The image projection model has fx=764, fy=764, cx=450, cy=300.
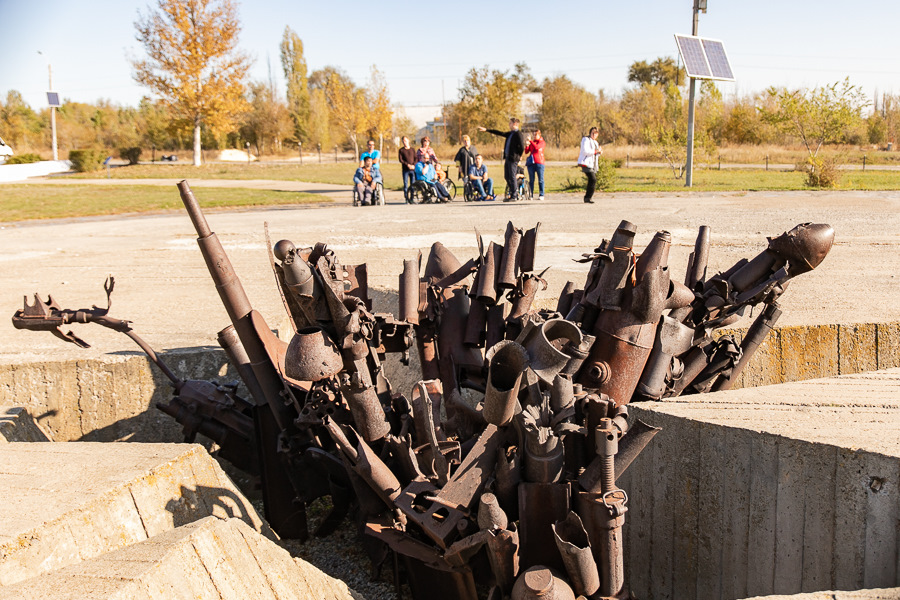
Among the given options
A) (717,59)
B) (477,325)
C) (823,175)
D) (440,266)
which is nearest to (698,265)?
(477,325)

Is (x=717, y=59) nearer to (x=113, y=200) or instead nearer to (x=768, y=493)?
(x=113, y=200)

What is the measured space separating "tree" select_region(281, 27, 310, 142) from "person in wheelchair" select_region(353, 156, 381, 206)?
4532 centimetres

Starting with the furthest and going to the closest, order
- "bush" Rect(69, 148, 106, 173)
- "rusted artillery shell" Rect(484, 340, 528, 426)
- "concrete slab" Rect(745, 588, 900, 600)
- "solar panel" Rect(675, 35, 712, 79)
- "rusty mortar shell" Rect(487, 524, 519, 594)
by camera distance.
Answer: "bush" Rect(69, 148, 106, 173) < "solar panel" Rect(675, 35, 712, 79) < "rusty mortar shell" Rect(487, 524, 519, 594) < "rusted artillery shell" Rect(484, 340, 528, 426) < "concrete slab" Rect(745, 588, 900, 600)

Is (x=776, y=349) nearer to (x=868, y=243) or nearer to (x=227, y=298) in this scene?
(x=227, y=298)

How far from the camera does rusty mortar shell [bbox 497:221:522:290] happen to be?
11.9 ft

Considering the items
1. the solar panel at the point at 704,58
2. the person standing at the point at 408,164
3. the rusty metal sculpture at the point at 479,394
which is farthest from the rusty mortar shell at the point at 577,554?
the solar panel at the point at 704,58

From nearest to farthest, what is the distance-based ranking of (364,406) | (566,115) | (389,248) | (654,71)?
(364,406), (389,248), (566,115), (654,71)

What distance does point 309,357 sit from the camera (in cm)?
281

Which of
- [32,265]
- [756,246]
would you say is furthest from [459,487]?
[32,265]

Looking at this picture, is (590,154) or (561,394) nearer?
(561,394)

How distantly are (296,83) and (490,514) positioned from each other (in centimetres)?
7439

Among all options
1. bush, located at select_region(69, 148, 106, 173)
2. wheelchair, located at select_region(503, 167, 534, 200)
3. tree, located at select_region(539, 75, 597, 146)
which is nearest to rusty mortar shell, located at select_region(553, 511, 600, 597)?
wheelchair, located at select_region(503, 167, 534, 200)

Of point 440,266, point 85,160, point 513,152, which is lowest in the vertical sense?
point 440,266

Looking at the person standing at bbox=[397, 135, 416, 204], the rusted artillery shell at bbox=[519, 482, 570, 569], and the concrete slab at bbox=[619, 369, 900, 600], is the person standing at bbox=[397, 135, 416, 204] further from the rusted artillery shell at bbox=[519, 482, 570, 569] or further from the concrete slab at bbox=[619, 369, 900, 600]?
the rusted artillery shell at bbox=[519, 482, 570, 569]
